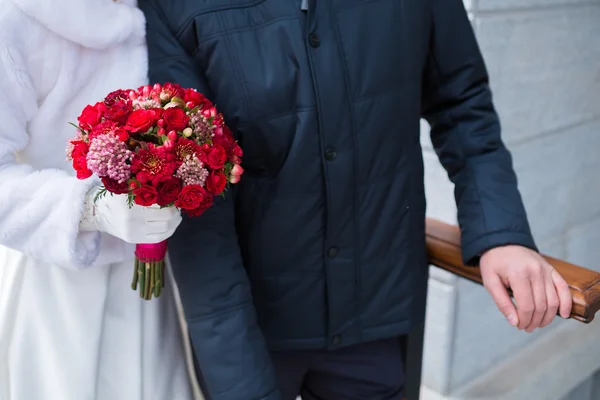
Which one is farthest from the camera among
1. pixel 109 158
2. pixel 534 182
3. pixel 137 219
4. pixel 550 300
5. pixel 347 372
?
pixel 534 182

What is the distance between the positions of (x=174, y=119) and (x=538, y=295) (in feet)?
2.00

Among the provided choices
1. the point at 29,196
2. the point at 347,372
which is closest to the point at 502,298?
the point at 347,372

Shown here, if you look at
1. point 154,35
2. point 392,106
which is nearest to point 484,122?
point 392,106

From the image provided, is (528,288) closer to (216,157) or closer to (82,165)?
(216,157)

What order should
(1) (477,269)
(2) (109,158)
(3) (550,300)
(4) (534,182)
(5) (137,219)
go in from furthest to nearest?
(4) (534,182)
(1) (477,269)
(3) (550,300)
(5) (137,219)
(2) (109,158)

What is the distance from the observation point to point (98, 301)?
1011 mm

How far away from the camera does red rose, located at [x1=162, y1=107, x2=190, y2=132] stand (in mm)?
790

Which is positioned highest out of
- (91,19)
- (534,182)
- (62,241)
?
(91,19)

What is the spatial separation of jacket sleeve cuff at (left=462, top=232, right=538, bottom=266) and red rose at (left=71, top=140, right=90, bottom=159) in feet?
2.14

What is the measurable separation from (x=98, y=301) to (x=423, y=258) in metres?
0.58

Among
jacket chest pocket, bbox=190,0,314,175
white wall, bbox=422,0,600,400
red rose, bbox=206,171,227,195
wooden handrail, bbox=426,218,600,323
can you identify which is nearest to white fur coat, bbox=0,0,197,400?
jacket chest pocket, bbox=190,0,314,175

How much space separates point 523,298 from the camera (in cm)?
99

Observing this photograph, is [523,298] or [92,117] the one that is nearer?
[92,117]

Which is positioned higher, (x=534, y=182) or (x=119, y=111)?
(x=119, y=111)
